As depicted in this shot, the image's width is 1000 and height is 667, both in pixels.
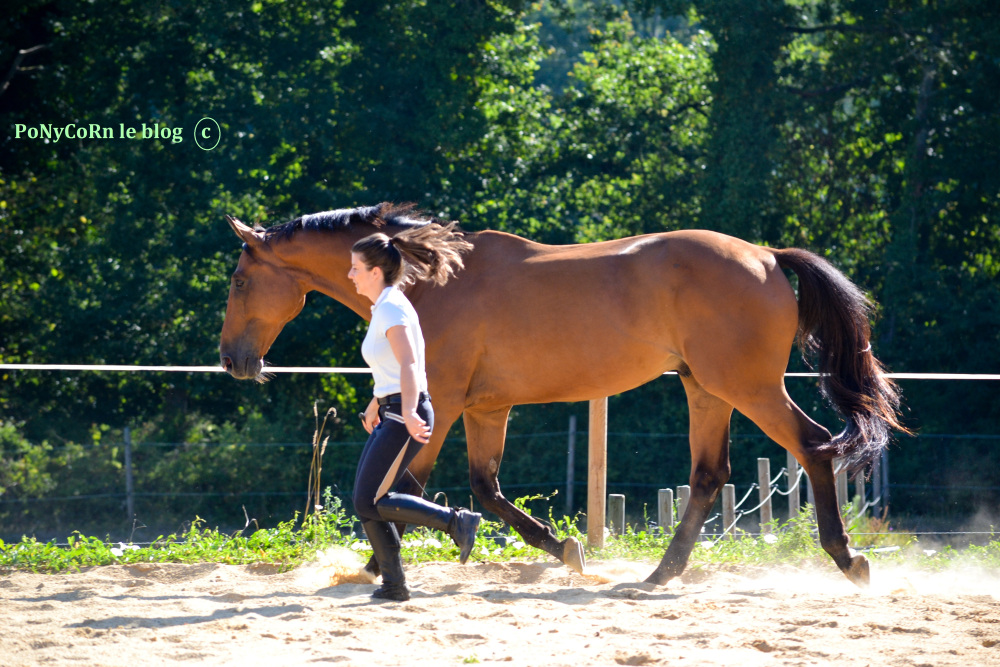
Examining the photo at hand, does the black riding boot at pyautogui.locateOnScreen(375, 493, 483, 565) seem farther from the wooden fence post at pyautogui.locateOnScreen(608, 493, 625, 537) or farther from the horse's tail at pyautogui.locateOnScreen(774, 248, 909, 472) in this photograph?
the wooden fence post at pyautogui.locateOnScreen(608, 493, 625, 537)

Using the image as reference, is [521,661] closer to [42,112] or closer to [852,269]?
[852,269]

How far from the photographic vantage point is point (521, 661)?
11.5 ft

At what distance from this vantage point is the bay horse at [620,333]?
16.5 ft

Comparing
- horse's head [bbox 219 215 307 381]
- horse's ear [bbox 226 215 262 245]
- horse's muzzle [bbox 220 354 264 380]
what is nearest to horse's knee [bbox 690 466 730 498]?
horse's head [bbox 219 215 307 381]

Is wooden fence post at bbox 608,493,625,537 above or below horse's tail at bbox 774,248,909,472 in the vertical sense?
below

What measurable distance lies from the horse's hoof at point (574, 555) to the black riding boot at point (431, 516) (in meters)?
1.00

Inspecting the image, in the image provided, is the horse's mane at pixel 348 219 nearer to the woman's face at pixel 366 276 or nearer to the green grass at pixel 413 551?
the woman's face at pixel 366 276

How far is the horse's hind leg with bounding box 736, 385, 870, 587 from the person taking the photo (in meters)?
4.98

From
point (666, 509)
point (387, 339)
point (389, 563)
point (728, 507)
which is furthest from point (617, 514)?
point (387, 339)

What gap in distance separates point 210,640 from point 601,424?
315 centimetres

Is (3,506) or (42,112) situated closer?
(3,506)

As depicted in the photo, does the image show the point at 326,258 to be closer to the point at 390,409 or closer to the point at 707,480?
the point at 390,409

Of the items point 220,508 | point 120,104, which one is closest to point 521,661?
point 220,508

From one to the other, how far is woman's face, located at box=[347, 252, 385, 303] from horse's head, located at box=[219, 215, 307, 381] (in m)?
1.41
